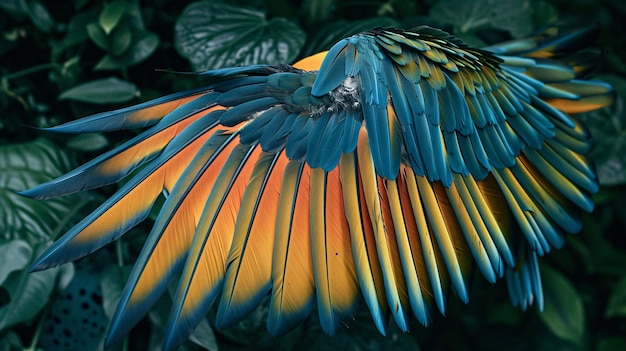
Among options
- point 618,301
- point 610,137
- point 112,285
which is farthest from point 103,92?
point 618,301

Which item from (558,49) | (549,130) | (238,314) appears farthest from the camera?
(558,49)

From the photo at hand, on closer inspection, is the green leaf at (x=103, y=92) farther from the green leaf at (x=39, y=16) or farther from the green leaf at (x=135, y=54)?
the green leaf at (x=39, y=16)

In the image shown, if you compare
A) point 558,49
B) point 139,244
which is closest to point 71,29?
point 139,244

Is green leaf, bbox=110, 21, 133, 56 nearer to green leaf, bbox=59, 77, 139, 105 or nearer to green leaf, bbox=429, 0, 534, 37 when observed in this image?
green leaf, bbox=59, 77, 139, 105

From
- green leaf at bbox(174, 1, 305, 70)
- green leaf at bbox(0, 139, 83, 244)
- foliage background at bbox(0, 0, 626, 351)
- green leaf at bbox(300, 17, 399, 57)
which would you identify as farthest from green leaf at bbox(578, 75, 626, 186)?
green leaf at bbox(0, 139, 83, 244)

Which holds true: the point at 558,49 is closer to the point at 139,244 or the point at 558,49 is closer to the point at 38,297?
the point at 139,244

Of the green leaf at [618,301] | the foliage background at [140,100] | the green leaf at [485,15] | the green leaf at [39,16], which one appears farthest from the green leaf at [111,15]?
the green leaf at [618,301]
